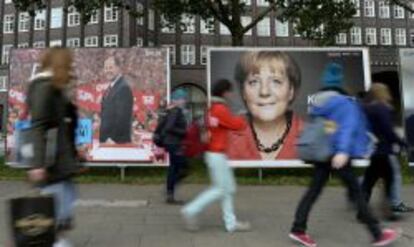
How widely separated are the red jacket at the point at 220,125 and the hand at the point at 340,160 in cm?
136

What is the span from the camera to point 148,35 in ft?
242

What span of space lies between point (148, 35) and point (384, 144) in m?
65.8

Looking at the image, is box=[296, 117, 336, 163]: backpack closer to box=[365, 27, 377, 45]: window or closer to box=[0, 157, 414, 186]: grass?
box=[0, 157, 414, 186]: grass

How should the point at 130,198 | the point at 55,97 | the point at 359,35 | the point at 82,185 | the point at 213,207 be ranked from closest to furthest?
the point at 55,97, the point at 213,207, the point at 130,198, the point at 82,185, the point at 359,35

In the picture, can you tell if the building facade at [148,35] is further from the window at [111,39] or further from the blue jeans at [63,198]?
the blue jeans at [63,198]

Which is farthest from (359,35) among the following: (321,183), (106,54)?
(321,183)

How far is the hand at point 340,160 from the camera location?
6988 millimetres

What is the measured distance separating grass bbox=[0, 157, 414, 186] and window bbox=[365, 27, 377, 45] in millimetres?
74583

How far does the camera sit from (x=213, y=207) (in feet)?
33.7

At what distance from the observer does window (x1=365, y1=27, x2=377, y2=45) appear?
8938cm

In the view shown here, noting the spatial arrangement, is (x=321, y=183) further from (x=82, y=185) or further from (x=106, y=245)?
(x=82, y=185)

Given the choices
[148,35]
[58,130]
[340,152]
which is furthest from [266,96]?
[148,35]

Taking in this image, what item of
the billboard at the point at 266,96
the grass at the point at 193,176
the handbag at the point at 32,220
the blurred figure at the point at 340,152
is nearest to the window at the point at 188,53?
the grass at the point at 193,176

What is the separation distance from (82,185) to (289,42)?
69350 mm
